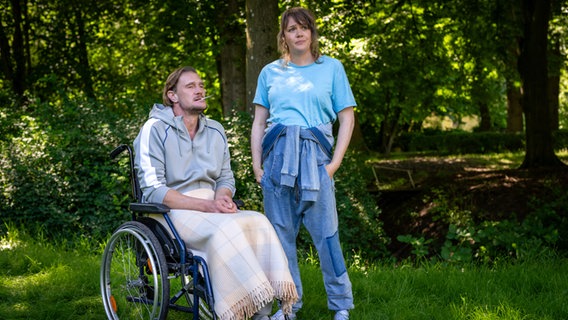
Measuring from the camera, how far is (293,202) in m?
4.02

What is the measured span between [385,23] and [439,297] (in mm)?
9682

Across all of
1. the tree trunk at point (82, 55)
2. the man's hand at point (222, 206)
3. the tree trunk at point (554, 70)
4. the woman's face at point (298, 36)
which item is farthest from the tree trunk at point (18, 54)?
the man's hand at point (222, 206)

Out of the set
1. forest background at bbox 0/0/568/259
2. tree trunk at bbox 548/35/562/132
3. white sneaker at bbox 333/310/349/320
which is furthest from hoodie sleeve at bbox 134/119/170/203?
tree trunk at bbox 548/35/562/132

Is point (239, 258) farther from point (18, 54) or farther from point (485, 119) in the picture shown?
point (485, 119)

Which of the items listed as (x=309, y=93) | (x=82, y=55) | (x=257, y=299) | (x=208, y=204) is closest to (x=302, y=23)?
(x=309, y=93)

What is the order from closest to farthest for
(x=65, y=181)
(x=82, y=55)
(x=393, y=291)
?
(x=393, y=291)
(x=65, y=181)
(x=82, y=55)

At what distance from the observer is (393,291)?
15.3 ft

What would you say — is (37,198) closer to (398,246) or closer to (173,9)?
(398,246)

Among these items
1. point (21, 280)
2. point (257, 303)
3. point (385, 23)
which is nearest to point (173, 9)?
point (385, 23)

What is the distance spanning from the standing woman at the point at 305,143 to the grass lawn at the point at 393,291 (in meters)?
0.49

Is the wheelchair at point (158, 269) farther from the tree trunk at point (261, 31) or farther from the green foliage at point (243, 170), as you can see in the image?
the tree trunk at point (261, 31)

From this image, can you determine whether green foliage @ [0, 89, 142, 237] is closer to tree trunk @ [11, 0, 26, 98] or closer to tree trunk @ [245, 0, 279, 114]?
tree trunk @ [245, 0, 279, 114]

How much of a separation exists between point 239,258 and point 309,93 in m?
1.05

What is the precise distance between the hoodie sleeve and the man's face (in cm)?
20
